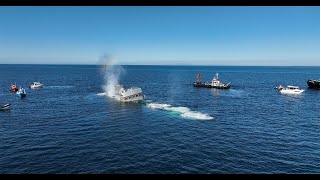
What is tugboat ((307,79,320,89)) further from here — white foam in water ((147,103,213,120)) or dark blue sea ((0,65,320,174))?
white foam in water ((147,103,213,120))

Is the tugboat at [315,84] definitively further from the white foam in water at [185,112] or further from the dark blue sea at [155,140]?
the white foam in water at [185,112]

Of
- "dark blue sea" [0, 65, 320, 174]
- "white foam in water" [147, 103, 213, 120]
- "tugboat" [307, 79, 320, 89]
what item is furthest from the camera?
"tugboat" [307, 79, 320, 89]

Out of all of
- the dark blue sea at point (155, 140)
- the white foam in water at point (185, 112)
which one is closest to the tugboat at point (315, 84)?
the dark blue sea at point (155, 140)

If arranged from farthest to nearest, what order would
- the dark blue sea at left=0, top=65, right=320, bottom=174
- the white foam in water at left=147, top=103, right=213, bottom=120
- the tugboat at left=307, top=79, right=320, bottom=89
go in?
the tugboat at left=307, top=79, right=320, bottom=89 < the white foam in water at left=147, top=103, right=213, bottom=120 < the dark blue sea at left=0, top=65, right=320, bottom=174

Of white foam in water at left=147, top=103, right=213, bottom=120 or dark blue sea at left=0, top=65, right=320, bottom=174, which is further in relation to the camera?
white foam in water at left=147, top=103, right=213, bottom=120

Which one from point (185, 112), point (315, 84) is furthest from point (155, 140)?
point (315, 84)

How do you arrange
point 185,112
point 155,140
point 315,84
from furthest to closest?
point 315,84, point 185,112, point 155,140

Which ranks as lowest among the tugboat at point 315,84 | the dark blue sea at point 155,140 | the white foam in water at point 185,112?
the dark blue sea at point 155,140

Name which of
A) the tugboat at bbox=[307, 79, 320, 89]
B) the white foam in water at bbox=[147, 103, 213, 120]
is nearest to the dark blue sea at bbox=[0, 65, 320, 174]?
the white foam in water at bbox=[147, 103, 213, 120]

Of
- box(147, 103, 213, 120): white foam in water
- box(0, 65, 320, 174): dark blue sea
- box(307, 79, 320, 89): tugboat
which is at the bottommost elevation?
box(0, 65, 320, 174): dark blue sea

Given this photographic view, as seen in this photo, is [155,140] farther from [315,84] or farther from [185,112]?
[315,84]
